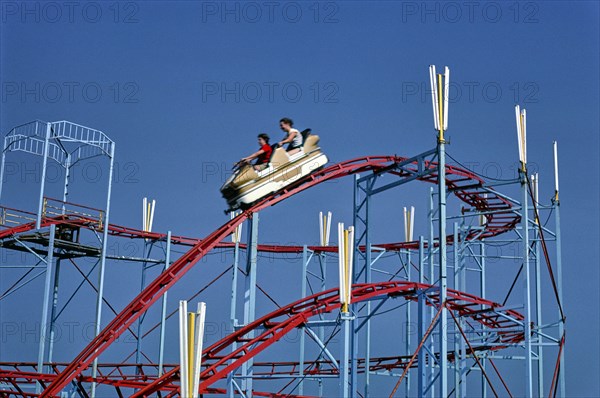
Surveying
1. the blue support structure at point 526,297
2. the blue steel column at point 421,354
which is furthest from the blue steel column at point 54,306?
the blue support structure at point 526,297

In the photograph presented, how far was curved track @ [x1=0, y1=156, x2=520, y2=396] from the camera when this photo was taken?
15570 millimetres

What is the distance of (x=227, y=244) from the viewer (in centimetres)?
2556

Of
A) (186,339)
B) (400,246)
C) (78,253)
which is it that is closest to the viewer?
(186,339)

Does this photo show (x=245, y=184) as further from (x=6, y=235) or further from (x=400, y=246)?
(x=400, y=246)

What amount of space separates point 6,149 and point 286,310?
9017mm

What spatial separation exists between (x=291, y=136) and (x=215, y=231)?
8.47ft

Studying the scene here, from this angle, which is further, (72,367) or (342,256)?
(72,367)

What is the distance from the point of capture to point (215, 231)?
54.7 feet

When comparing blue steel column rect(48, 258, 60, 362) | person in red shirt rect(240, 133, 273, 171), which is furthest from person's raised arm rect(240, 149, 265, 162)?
blue steel column rect(48, 258, 60, 362)

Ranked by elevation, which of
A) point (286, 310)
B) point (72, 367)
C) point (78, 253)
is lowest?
point (72, 367)

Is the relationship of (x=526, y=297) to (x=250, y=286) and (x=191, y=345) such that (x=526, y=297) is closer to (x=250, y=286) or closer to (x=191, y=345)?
(x=250, y=286)

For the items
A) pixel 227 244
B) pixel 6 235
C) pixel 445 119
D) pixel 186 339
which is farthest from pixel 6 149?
pixel 186 339

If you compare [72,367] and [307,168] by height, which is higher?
[307,168]

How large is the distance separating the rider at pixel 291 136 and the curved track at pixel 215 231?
0.68 metres
